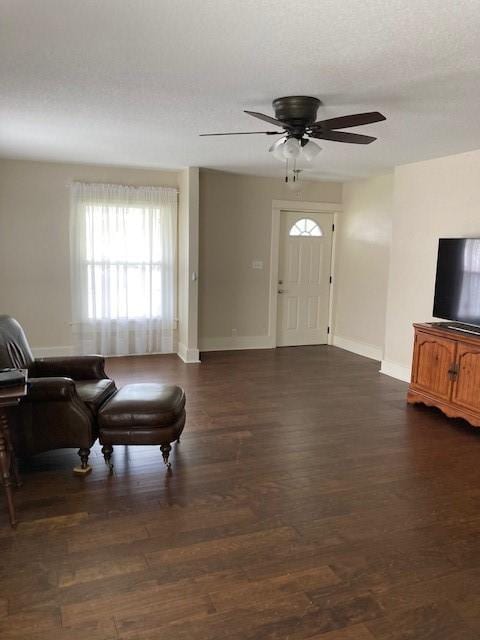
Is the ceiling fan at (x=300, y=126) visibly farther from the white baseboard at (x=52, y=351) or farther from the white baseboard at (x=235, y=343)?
the white baseboard at (x=52, y=351)

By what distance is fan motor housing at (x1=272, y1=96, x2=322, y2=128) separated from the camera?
320cm

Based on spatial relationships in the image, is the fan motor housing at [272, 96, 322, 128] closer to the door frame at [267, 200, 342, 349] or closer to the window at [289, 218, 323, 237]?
the door frame at [267, 200, 342, 349]

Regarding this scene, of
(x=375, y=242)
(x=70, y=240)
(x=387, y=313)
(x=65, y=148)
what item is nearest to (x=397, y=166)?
(x=375, y=242)

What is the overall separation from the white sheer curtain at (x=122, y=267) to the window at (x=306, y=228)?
1897 millimetres

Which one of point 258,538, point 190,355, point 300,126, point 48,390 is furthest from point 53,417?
point 190,355

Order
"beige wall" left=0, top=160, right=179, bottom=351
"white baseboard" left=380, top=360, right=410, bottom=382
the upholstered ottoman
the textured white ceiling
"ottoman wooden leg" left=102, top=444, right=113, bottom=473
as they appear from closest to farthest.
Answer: the textured white ceiling
the upholstered ottoman
"ottoman wooden leg" left=102, top=444, right=113, bottom=473
"white baseboard" left=380, top=360, right=410, bottom=382
"beige wall" left=0, top=160, right=179, bottom=351

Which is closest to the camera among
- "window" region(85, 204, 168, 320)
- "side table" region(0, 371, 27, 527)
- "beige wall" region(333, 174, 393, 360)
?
"side table" region(0, 371, 27, 527)

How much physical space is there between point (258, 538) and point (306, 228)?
567 cm

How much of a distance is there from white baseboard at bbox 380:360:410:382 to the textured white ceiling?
8.34 feet

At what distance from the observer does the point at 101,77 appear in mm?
2965

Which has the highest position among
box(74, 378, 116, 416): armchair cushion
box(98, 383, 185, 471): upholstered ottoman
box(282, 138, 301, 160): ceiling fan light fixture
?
box(282, 138, 301, 160): ceiling fan light fixture

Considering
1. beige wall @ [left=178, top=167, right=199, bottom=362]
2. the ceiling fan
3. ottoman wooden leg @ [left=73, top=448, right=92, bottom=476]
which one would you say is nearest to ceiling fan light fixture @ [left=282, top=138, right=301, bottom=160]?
the ceiling fan

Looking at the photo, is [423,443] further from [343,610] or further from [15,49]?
[15,49]

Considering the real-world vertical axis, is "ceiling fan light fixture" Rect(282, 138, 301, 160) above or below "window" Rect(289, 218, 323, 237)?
above
